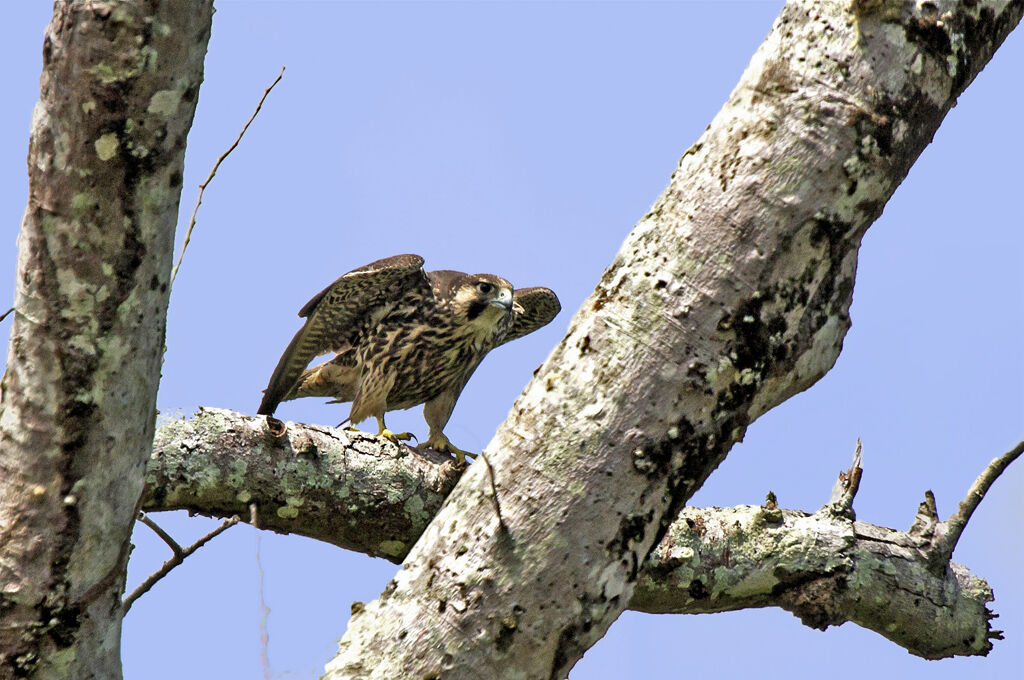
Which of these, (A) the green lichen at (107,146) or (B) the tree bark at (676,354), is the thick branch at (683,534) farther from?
(A) the green lichen at (107,146)

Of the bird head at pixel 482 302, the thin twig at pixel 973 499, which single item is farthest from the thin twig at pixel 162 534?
the bird head at pixel 482 302

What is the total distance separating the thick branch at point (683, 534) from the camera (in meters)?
3.57

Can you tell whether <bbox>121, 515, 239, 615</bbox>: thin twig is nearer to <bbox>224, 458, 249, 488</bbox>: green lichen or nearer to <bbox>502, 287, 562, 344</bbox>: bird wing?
<bbox>224, 458, 249, 488</bbox>: green lichen

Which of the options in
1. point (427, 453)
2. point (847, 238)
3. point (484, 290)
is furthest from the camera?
point (484, 290)

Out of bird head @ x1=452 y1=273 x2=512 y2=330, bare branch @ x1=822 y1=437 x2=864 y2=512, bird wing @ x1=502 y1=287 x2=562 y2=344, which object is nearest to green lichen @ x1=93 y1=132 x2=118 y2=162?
bare branch @ x1=822 y1=437 x2=864 y2=512

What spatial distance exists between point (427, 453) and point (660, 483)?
2315mm

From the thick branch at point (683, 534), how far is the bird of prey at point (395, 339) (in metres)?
1.64

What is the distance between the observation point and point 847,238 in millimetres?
2242

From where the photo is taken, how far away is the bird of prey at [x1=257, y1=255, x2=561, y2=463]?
5.55 m

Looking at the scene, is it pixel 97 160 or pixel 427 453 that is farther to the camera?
pixel 427 453

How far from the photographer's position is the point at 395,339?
223 inches

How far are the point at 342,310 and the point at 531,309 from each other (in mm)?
1297

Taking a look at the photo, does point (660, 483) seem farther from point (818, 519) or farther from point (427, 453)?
point (427, 453)

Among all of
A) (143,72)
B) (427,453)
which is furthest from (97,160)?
(427,453)
